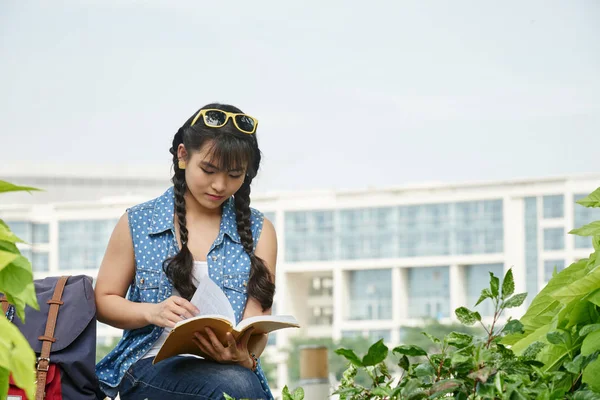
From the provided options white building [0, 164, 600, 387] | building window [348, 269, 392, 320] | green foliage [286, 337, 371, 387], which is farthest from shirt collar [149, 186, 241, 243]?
building window [348, 269, 392, 320]

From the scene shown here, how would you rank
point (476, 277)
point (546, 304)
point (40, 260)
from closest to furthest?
point (546, 304)
point (476, 277)
point (40, 260)

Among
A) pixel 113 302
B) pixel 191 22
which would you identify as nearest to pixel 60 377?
pixel 113 302

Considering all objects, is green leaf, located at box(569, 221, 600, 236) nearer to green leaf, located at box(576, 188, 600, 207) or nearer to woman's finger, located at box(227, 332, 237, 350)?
green leaf, located at box(576, 188, 600, 207)

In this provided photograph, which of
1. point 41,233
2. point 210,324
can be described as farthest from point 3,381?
point 41,233

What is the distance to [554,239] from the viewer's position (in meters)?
34.6

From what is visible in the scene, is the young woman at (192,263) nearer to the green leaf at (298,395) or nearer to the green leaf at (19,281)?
the green leaf at (298,395)

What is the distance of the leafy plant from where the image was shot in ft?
1.39

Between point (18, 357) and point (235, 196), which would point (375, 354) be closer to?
point (18, 357)

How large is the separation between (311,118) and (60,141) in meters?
12.6

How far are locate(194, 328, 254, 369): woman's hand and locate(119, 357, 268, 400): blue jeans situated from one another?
11mm

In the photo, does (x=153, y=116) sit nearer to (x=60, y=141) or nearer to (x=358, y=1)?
(x=60, y=141)

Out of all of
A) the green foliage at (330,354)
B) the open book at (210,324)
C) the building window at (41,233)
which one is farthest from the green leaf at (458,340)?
the building window at (41,233)

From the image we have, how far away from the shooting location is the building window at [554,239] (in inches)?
1355

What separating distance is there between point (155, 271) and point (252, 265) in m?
0.13
